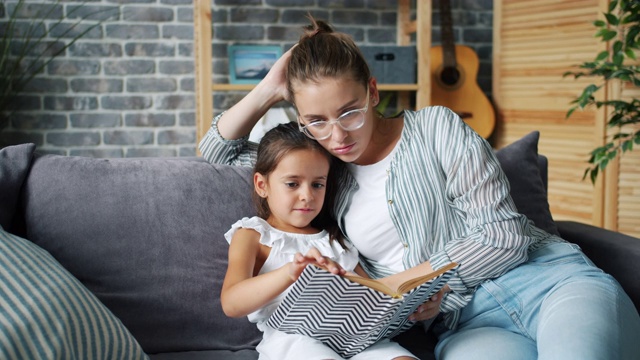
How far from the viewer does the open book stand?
48.7 inches

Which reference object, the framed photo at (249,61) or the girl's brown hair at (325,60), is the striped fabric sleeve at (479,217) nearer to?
the girl's brown hair at (325,60)

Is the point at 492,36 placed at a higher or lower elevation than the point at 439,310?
higher

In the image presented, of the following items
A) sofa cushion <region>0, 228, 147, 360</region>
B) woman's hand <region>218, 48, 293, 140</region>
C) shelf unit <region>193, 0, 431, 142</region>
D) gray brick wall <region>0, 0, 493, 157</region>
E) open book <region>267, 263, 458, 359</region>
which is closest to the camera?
sofa cushion <region>0, 228, 147, 360</region>

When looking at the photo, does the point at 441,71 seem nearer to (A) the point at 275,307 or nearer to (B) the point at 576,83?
(B) the point at 576,83

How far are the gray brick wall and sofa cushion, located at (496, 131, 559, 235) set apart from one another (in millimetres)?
2450

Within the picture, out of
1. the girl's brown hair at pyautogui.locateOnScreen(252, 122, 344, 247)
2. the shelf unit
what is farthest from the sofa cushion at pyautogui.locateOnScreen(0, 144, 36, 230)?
the shelf unit

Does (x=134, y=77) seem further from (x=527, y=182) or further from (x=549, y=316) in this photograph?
(x=549, y=316)

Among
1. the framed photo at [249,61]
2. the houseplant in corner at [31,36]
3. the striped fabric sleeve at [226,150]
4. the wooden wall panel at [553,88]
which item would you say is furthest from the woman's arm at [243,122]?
the wooden wall panel at [553,88]

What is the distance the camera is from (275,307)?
1.51m

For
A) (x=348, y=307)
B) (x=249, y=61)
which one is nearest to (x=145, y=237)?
(x=348, y=307)

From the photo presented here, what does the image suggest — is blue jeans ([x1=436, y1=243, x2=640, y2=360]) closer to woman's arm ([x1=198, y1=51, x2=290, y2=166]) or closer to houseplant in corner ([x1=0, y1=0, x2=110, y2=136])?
woman's arm ([x1=198, y1=51, x2=290, y2=166])

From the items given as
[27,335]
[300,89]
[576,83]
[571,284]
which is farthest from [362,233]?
[576,83]

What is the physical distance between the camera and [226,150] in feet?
5.99

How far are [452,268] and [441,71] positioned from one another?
3.10 meters
